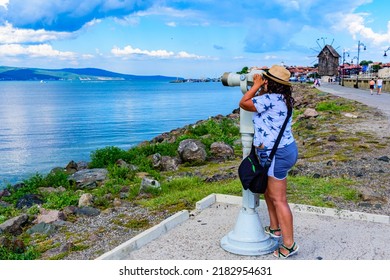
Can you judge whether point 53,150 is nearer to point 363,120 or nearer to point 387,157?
point 363,120

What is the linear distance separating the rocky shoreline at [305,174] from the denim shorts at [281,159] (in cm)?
230

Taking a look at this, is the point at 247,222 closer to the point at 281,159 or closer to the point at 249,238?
the point at 249,238

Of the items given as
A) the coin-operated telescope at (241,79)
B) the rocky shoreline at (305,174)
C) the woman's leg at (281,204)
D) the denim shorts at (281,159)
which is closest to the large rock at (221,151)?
the rocky shoreline at (305,174)

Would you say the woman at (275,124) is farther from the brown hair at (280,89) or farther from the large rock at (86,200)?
the large rock at (86,200)

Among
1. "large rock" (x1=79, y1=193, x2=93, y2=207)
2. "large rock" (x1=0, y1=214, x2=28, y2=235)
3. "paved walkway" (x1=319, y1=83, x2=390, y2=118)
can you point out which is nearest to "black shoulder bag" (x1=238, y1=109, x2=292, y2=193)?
"large rock" (x1=0, y1=214, x2=28, y2=235)

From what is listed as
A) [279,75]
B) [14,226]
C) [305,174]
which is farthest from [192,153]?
[279,75]

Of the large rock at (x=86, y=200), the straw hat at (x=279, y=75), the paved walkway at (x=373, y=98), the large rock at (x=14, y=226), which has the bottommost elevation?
the large rock at (x=14, y=226)

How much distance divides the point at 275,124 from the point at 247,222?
114 centimetres

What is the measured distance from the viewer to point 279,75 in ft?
15.4

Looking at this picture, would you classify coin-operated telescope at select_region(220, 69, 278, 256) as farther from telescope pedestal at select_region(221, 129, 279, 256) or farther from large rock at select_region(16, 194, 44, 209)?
large rock at select_region(16, 194, 44, 209)

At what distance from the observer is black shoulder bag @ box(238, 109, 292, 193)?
4723 millimetres

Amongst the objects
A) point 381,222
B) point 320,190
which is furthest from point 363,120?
point 381,222

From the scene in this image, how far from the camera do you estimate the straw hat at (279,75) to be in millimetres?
4684

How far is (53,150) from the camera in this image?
85.7 ft
